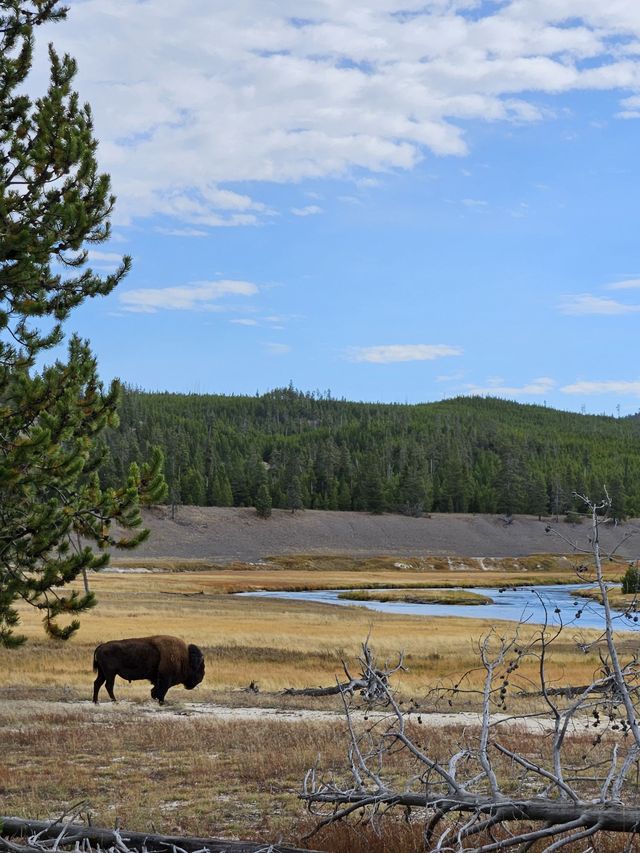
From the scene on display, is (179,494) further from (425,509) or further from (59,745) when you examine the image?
(59,745)

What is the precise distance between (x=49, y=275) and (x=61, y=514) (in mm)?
3240

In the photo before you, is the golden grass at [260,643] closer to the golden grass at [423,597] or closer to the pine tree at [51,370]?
the pine tree at [51,370]

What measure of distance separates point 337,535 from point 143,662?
409ft

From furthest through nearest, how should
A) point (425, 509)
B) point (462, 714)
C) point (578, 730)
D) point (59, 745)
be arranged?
1. point (425, 509)
2. point (462, 714)
3. point (578, 730)
4. point (59, 745)

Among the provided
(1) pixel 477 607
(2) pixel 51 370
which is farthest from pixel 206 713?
(1) pixel 477 607

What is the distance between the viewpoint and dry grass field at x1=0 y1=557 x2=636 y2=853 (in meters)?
9.54

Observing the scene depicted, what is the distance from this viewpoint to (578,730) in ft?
55.0

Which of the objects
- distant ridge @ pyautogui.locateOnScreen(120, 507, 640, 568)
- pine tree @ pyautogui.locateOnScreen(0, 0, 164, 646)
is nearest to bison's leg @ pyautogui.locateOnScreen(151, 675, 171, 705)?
pine tree @ pyautogui.locateOnScreen(0, 0, 164, 646)

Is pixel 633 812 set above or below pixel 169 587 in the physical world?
above

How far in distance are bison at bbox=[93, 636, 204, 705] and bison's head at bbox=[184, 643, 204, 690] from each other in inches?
5.1

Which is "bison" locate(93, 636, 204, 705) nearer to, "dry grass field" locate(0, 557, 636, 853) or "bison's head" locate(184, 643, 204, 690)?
"bison's head" locate(184, 643, 204, 690)

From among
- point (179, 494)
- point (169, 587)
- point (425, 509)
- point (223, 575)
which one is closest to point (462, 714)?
point (169, 587)

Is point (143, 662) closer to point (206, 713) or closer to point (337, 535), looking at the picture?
point (206, 713)

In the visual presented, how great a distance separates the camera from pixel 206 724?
52.3 ft
